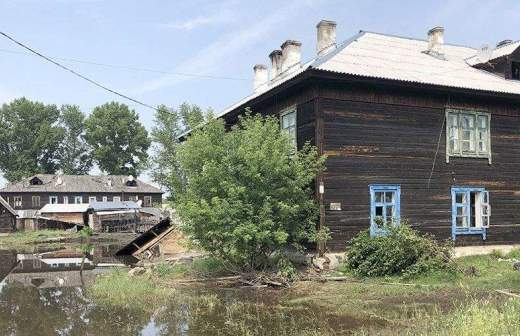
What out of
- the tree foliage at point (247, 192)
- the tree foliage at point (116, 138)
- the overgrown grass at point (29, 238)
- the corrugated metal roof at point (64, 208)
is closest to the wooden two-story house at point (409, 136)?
the tree foliage at point (247, 192)

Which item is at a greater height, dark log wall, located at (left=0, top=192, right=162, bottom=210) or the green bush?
dark log wall, located at (left=0, top=192, right=162, bottom=210)

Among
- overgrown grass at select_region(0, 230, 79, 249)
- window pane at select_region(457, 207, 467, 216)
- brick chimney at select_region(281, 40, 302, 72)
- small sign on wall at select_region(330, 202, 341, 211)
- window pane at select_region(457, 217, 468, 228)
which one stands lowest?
overgrown grass at select_region(0, 230, 79, 249)

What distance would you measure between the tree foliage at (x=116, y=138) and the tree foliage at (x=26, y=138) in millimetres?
5574

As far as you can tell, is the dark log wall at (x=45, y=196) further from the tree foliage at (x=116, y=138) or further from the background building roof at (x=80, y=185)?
the tree foliage at (x=116, y=138)

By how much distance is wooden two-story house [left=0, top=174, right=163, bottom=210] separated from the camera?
61750 millimetres

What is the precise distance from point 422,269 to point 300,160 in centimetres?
473

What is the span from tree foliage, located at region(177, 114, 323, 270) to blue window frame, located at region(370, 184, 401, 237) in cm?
206

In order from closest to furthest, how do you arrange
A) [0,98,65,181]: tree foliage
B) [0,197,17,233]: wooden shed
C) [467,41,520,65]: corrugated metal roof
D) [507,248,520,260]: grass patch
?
[507,248,520,260]: grass patch, [467,41,520,65]: corrugated metal roof, [0,197,17,233]: wooden shed, [0,98,65,181]: tree foliage

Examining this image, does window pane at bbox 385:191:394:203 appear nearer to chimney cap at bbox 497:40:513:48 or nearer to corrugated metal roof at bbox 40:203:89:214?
chimney cap at bbox 497:40:513:48

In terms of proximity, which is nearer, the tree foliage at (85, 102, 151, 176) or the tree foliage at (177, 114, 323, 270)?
the tree foliage at (177, 114, 323, 270)

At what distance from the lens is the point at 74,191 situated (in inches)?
2489

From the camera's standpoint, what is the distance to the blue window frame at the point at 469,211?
18000 mm

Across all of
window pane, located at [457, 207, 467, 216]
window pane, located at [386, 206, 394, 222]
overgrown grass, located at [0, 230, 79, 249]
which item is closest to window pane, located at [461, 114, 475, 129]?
window pane, located at [457, 207, 467, 216]

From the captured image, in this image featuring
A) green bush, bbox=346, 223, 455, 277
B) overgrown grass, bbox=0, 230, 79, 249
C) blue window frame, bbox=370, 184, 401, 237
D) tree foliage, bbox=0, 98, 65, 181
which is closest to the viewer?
green bush, bbox=346, 223, 455, 277
